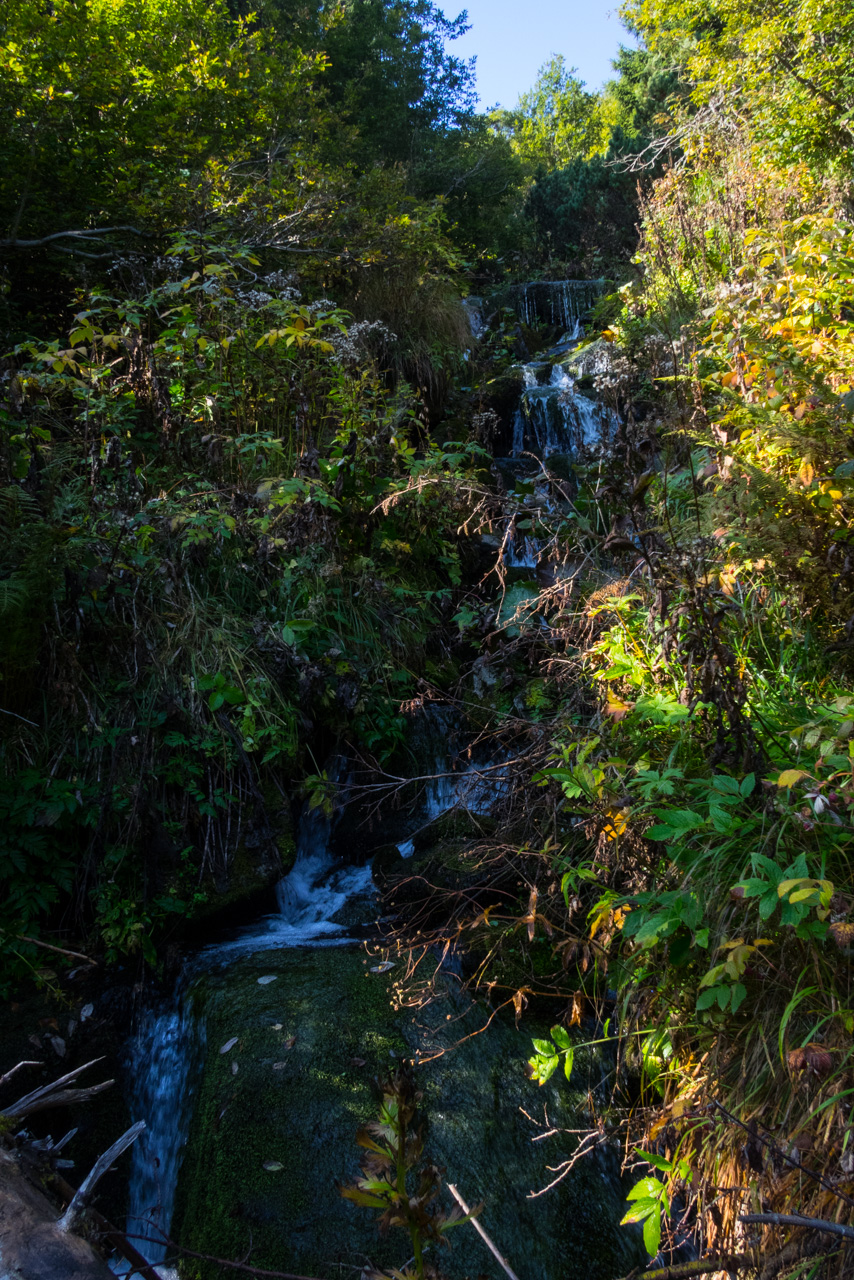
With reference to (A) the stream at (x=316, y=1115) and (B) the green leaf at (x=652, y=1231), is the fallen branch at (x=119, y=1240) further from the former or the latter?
(B) the green leaf at (x=652, y=1231)

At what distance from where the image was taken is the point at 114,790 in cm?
351

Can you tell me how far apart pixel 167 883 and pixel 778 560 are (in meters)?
3.21

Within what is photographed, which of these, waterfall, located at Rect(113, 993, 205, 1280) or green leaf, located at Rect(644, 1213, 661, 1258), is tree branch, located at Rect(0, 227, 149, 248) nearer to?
waterfall, located at Rect(113, 993, 205, 1280)

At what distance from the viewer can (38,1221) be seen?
1230 mm

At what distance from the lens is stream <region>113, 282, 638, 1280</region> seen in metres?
2.16

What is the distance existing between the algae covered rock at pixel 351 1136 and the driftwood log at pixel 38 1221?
1.00m

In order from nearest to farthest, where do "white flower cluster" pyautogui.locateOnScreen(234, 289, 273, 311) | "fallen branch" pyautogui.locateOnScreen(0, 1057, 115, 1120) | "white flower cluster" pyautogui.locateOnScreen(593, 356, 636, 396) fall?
1. "fallen branch" pyautogui.locateOnScreen(0, 1057, 115, 1120)
2. "white flower cluster" pyautogui.locateOnScreen(234, 289, 273, 311)
3. "white flower cluster" pyautogui.locateOnScreen(593, 356, 636, 396)

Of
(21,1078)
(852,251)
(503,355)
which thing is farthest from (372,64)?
(21,1078)

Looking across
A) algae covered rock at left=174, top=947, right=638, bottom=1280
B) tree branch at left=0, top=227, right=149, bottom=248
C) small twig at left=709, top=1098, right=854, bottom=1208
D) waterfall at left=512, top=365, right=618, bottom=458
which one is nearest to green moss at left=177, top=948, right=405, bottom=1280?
algae covered rock at left=174, top=947, right=638, bottom=1280

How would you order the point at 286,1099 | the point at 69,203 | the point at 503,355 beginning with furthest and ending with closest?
the point at 503,355 < the point at 69,203 < the point at 286,1099

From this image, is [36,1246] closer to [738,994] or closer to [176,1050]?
[738,994]

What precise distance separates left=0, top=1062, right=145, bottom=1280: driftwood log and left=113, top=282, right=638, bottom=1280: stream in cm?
70

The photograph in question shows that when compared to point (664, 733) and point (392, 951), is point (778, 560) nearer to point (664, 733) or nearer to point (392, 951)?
point (664, 733)

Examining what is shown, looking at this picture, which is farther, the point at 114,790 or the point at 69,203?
the point at 69,203
